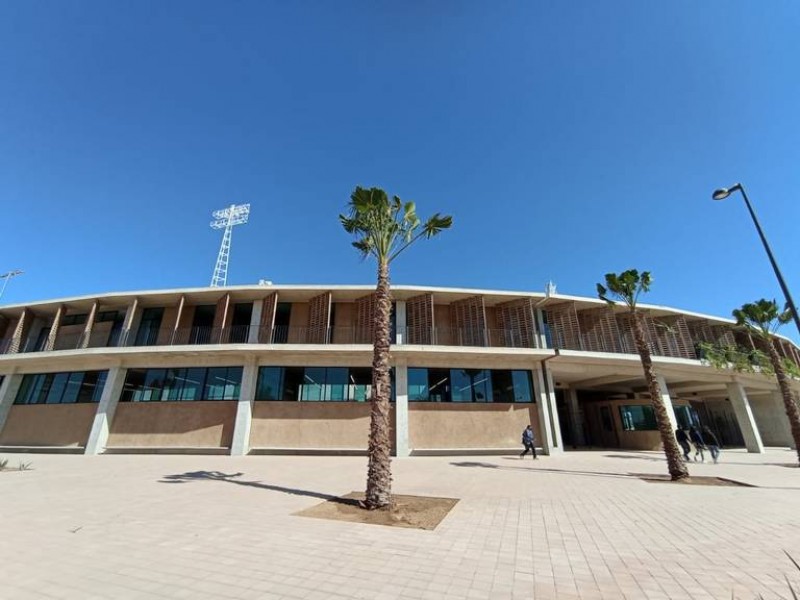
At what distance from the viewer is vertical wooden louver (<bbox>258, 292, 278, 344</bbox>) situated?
18.1 m

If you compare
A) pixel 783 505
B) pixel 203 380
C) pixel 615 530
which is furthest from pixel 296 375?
pixel 783 505

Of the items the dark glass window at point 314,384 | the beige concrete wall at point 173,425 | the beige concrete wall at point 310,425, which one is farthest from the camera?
the dark glass window at point 314,384

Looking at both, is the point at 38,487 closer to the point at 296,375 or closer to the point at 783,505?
the point at 296,375

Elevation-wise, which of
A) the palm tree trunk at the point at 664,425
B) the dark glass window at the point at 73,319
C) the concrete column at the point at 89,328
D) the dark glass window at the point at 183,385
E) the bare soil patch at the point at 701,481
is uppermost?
the dark glass window at the point at 73,319

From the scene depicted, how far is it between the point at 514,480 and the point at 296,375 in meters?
11.3

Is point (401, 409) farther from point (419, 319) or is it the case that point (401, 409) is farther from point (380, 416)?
point (380, 416)

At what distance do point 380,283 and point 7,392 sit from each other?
79.0 feet

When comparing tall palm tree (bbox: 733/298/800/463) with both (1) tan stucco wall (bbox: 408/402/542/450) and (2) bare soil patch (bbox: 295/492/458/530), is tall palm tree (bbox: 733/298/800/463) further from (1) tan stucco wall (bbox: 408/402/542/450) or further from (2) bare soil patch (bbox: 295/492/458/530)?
(2) bare soil patch (bbox: 295/492/458/530)

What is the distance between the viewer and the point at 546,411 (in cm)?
1784

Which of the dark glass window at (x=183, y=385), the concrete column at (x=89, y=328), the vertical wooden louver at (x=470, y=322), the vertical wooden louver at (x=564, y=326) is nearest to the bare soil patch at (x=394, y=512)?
the vertical wooden louver at (x=470, y=322)

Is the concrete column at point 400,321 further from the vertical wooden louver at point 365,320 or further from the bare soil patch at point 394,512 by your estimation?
the bare soil patch at point 394,512

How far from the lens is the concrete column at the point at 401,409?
16516 mm

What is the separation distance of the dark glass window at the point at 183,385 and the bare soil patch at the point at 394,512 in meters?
12.0

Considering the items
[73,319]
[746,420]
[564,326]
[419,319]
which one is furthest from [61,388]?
[746,420]
